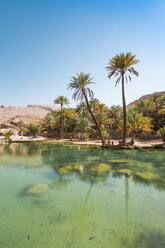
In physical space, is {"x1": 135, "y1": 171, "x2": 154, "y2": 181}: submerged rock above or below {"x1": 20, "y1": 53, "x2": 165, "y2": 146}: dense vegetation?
below

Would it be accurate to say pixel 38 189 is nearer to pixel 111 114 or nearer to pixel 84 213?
pixel 84 213

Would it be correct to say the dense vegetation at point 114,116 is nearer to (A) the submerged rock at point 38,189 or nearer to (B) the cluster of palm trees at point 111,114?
(B) the cluster of palm trees at point 111,114

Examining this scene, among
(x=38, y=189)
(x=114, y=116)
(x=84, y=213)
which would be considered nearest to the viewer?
(x=84, y=213)

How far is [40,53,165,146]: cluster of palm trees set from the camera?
25.8 metres

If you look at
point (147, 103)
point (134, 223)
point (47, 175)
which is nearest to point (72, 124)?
point (147, 103)

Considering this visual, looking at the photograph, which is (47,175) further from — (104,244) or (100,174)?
(104,244)

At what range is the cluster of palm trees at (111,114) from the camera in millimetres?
25828

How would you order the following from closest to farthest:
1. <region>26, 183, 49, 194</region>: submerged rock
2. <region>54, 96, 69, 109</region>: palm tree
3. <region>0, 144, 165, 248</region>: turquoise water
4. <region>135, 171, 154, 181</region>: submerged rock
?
<region>0, 144, 165, 248</region>: turquoise water, <region>26, 183, 49, 194</region>: submerged rock, <region>135, 171, 154, 181</region>: submerged rock, <region>54, 96, 69, 109</region>: palm tree

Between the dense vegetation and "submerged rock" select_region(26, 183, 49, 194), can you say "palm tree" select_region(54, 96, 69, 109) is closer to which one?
the dense vegetation

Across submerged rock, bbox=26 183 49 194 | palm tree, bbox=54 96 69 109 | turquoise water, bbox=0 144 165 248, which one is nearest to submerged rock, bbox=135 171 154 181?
turquoise water, bbox=0 144 165 248

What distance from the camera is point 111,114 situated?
4988cm

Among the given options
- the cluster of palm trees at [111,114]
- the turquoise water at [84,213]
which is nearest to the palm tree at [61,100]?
the cluster of palm trees at [111,114]

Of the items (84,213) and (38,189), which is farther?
(38,189)

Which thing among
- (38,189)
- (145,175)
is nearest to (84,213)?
(38,189)
